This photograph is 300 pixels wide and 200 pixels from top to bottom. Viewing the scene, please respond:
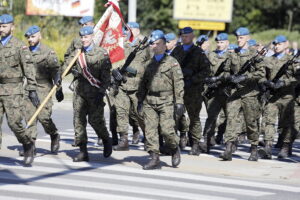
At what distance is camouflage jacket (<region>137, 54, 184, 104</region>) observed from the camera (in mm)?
12727

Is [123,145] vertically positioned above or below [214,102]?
below

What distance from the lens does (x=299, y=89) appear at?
15.7 metres

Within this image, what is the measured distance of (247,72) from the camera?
14.0m

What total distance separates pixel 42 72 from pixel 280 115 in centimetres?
398

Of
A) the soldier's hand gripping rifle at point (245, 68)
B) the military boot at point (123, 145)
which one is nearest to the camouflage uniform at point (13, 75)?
the military boot at point (123, 145)

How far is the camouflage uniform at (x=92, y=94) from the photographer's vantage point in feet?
42.2

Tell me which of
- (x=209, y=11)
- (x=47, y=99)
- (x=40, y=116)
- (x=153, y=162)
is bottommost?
(x=153, y=162)

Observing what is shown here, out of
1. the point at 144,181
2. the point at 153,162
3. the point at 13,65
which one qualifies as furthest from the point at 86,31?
the point at 144,181

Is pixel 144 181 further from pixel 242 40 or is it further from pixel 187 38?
pixel 242 40

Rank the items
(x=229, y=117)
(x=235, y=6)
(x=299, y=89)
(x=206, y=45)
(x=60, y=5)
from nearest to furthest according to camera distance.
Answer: (x=229, y=117), (x=299, y=89), (x=206, y=45), (x=60, y=5), (x=235, y=6)

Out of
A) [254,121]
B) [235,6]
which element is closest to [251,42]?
[254,121]

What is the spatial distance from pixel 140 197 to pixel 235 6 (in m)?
57.9

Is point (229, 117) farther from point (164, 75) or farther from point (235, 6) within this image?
point (235, 6)

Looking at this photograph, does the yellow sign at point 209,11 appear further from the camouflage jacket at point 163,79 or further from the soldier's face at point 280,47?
the camouflage jacket at point 163,79
